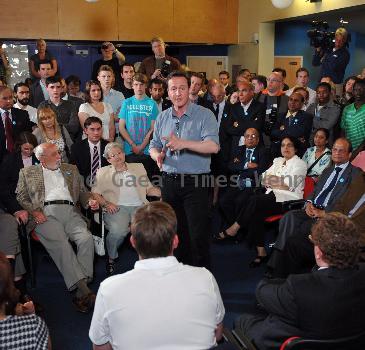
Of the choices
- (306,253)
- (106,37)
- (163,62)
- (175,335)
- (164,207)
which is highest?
(106,37)

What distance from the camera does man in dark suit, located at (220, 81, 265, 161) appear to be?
461 cm

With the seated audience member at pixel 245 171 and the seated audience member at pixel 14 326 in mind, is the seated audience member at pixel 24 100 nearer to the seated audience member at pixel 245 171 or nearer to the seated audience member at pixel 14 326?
the seated audience member at pixel 245 171

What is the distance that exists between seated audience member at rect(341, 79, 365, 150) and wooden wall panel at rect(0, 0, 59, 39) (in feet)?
A: 17.3

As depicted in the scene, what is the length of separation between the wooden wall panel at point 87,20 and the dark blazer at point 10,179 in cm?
459

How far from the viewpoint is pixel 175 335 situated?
145cm

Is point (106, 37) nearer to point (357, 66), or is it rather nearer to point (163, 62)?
point (163, 62)

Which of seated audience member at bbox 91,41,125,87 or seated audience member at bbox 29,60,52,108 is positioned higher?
seated audience member at bbox 91,41,125,87

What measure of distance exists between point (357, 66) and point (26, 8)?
22.1ft

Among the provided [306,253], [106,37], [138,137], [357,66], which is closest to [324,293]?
[306,253]

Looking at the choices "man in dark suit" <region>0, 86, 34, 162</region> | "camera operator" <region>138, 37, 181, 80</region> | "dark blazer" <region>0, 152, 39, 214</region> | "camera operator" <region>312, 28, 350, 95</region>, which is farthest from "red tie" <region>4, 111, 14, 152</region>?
"camera operator" <region>312, 28, 350, 95</region>

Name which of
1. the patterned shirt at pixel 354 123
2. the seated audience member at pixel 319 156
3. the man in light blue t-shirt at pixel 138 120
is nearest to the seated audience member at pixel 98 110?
the man in light blue t-shirt at pixel 138 120

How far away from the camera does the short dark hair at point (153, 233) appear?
1.61 metres

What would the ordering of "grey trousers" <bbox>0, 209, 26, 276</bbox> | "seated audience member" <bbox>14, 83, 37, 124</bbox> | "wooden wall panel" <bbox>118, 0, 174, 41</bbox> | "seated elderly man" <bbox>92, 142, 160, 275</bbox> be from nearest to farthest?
"grey trousers" <bbox>0, 209, 26, 276</bbox>
"seated elderly man" <bbox>92, 142, 160, 275</bbox>
"seated audience member" <bbox>14, 83, 37, 124</bbox>
"wooden wall panel" <bbox>118, 0, 174, 41</bbox>

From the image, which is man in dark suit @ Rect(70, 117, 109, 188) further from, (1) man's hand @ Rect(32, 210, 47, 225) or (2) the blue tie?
(2) the blue tie
